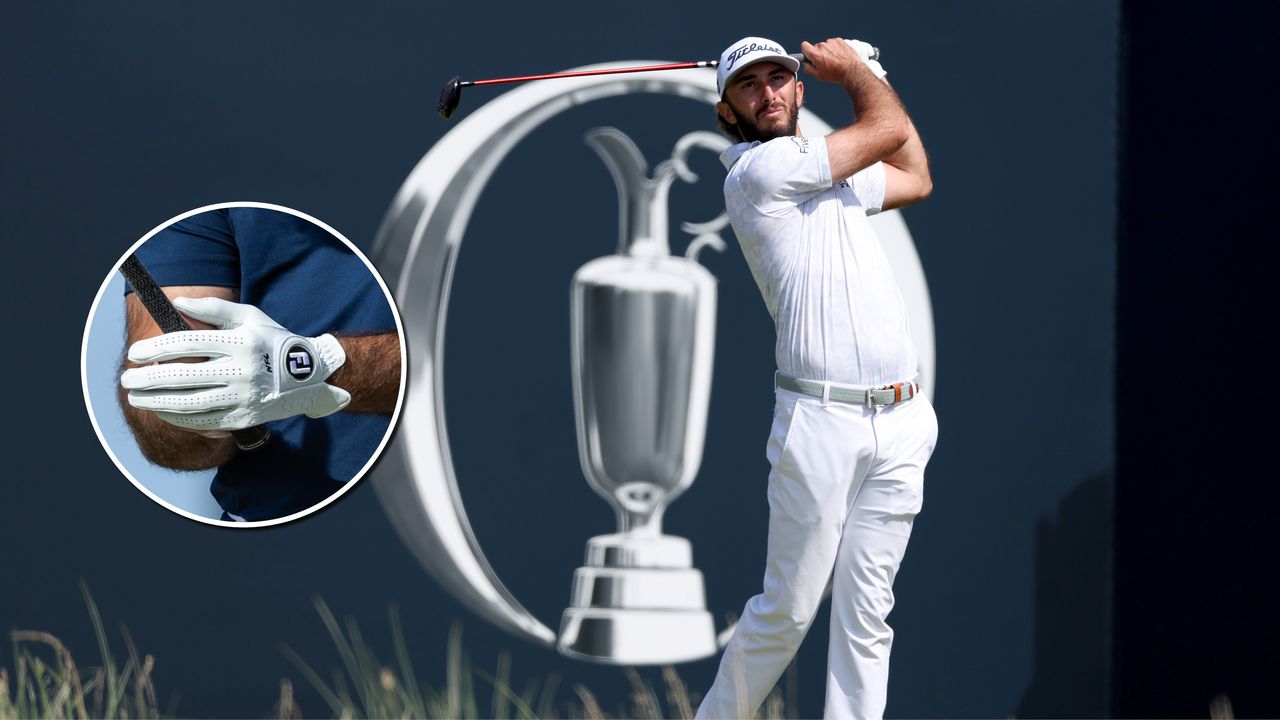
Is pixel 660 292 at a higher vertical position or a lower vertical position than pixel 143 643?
higher

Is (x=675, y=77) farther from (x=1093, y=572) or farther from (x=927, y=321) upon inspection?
(x=1093, y=572)

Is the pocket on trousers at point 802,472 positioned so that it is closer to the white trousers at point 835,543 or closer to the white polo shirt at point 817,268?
the white trousers at point 835,543

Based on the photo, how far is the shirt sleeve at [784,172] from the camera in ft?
9.87

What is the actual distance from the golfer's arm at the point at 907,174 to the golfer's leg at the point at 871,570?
22.1 inches

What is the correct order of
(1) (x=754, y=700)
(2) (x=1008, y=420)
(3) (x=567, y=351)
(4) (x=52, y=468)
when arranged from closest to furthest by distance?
(1) (x=754, y=700)
(4) (x=52, y=468)
(3) (x=567, y=351)
(2) (x=1008, y=420)

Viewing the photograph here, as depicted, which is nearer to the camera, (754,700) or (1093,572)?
(754,700)

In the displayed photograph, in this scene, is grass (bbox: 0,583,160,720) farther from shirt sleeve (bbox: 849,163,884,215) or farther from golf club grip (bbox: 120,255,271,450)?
shirt sleeve (bbox: 849,163,884,215)

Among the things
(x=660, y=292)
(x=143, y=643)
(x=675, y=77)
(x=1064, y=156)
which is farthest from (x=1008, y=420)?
(x=143, y=643)

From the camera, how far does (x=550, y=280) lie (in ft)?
14.6

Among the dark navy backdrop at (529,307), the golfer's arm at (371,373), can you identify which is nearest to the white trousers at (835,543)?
the dark navy backdrop at (529,307)

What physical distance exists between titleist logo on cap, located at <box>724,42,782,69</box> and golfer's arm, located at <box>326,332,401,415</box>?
160cm

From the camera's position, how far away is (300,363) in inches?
166

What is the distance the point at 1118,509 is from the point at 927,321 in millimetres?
931

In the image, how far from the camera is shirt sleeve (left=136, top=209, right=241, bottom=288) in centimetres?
418
